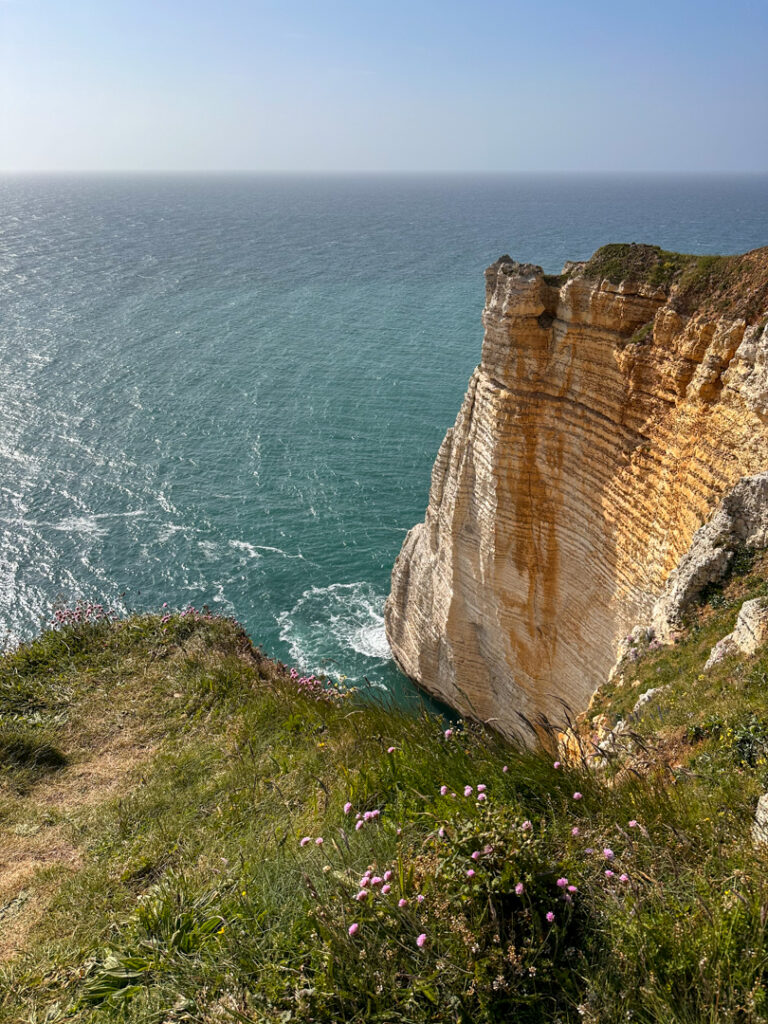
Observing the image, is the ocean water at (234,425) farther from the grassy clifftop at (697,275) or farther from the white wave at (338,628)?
the grassy clifftop at (697,275)

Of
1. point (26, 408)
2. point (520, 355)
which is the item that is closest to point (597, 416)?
point (520, 355)

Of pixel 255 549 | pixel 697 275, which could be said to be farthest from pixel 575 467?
pixel 255 549

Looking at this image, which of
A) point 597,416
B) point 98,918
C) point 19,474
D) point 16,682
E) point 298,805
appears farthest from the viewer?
point 19,474

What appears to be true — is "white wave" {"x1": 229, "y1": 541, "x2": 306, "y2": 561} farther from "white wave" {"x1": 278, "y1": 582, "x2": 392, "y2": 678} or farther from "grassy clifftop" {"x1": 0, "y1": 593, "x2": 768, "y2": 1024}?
"grassy clifftop" {"x1": 0, "y1": 593, "x2": 768, "y2": 1024}

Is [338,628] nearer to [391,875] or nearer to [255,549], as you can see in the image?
[255,549]

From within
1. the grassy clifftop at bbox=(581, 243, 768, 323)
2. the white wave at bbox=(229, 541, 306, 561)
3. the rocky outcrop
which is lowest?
the white wave at bbox=(229, 541, 306, 561)

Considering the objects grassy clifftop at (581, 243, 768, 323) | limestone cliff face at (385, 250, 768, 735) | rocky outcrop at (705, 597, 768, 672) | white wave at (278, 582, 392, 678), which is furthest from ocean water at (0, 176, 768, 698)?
grassy clifftop at (581, 243, 768, 323)

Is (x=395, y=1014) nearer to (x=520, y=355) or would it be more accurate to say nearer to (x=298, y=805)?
(x=298, y=805)
